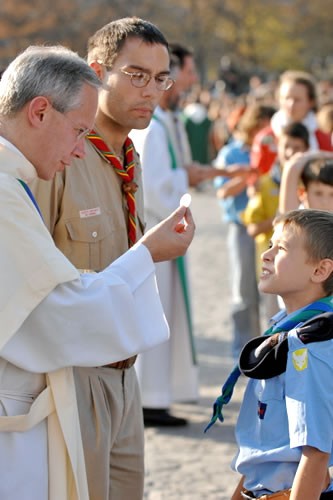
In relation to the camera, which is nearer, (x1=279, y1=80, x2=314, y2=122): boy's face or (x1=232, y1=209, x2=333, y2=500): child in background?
(x1=232, y1=209, x2=333, y2=500): child in background

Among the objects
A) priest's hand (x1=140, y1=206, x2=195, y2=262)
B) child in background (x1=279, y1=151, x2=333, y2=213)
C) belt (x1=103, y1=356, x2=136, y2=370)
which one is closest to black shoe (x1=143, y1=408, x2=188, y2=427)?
A: child in background (x1=279, y1=151, x2=333, y2=213)

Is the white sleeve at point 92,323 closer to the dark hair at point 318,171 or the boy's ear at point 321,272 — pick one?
the boy's ear at point 321,272

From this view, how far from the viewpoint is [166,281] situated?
6.28 metres

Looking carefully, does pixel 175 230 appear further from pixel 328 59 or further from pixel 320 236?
pixel 328 59

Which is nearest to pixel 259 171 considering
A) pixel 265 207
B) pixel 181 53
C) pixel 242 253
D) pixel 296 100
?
Answer: pixel 265 207

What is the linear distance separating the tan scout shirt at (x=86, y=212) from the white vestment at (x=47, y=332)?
416 millimetres

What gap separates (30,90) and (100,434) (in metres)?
1.11

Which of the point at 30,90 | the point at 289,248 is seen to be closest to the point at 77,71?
the point at 30,90

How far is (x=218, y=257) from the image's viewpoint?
13180mm

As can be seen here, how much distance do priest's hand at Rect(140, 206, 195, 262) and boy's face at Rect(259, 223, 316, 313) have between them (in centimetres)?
28

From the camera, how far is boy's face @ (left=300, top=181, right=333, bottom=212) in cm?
470

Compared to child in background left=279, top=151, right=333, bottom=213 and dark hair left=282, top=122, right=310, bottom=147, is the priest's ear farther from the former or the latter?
dark hair left=282, top=122, right=310, bottom=147

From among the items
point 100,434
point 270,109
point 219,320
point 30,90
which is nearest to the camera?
point 30,90

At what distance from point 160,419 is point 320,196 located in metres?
2.09
